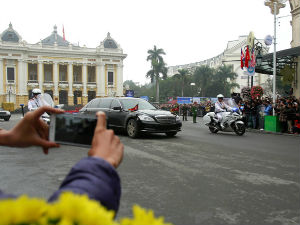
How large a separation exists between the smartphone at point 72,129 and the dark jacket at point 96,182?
0.22 metres

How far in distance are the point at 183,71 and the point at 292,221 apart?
7077cm

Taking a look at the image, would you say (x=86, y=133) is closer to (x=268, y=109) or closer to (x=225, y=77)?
(x=268, y=109)

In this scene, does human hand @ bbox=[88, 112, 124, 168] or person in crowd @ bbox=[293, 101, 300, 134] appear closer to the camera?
human hand @ bbox=[88, 112, 124, 168]

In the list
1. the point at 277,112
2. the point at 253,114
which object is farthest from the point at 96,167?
the point at 253,114

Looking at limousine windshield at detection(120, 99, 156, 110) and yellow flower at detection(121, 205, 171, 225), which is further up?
limousine windshield at detection(120, 99, 156, 110)

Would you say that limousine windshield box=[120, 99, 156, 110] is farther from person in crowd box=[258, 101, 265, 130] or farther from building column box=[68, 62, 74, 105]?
building column box=[68, 62, 74, 105]

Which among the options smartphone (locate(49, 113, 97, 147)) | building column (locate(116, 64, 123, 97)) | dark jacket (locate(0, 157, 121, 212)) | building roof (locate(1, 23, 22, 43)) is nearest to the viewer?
dark jacket (locate(0, 157, 121, 212))

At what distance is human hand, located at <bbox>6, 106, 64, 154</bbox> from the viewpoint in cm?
139

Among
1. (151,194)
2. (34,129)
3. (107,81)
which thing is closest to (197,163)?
(151,194)

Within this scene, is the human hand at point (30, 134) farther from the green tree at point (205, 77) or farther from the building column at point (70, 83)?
the green tree at point (205, 77)

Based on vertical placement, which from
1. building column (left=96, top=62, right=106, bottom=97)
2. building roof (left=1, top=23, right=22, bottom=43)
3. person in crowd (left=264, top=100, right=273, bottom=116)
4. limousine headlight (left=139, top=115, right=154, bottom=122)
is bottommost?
limousine headlight (left=139, top=115, right=154, bottom=122)

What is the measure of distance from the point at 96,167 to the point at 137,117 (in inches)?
403

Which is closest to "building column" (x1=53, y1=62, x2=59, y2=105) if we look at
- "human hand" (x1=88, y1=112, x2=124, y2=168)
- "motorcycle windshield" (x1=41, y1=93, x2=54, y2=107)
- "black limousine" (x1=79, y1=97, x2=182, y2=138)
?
"black limousine" (x1=79, y1=97, x2=182, y2=138)

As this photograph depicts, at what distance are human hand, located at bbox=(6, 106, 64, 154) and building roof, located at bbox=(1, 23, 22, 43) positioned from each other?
70.9m
